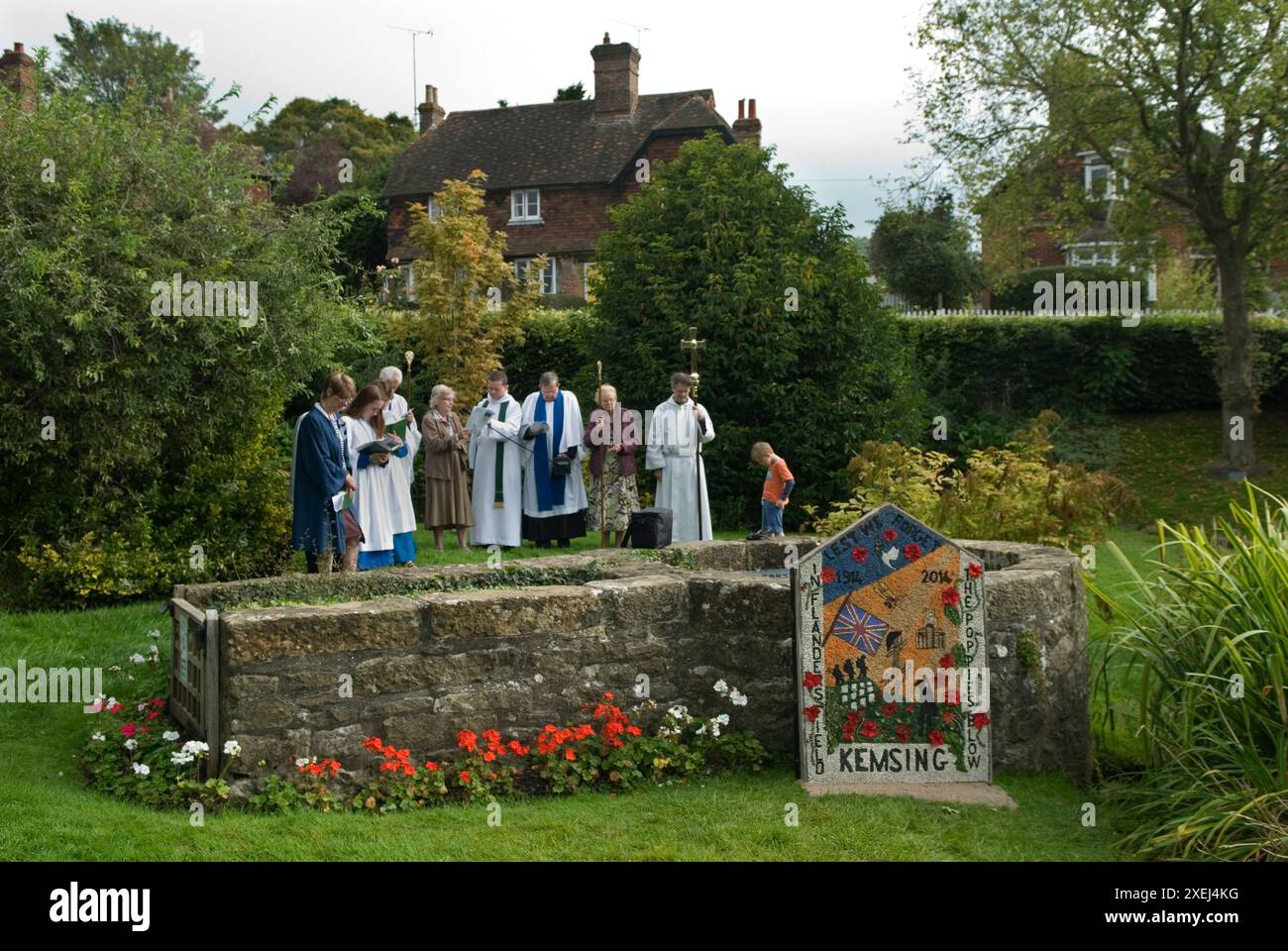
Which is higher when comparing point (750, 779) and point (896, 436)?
point (896, 436)

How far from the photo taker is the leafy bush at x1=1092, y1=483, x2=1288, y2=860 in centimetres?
623

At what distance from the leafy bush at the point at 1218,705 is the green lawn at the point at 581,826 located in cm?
38

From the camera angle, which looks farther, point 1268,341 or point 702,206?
point 1268,341

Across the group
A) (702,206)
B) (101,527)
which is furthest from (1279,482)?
(101,527)

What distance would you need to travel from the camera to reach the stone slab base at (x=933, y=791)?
693 centimetres

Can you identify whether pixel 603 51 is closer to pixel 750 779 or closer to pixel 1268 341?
pixel 1268 341

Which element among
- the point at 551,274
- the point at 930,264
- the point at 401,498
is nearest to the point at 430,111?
the point at 551,274

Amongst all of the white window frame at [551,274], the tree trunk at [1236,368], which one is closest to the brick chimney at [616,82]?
the white window frame at [551,274]

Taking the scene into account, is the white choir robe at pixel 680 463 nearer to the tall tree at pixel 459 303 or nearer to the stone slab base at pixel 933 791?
the tall tree at pixel 459 303

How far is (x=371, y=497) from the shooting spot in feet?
39.7

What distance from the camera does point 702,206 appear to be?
17062mm

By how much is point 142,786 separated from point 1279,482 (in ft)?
64.0

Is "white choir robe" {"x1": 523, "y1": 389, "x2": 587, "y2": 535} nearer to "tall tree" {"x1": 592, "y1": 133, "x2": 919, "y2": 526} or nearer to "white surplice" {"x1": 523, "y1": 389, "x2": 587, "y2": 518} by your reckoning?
"white surplice" {"x1": 523, "y1": 389, "x2": 587, "y2": 518}

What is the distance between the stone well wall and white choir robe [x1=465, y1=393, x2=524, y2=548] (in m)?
6.42
